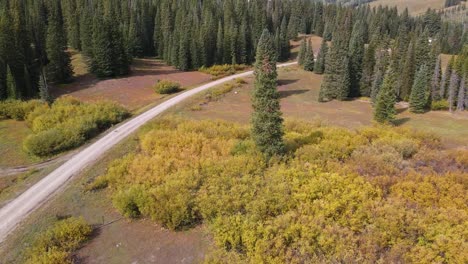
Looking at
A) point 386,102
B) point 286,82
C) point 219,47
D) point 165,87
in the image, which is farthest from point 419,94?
point 219,47

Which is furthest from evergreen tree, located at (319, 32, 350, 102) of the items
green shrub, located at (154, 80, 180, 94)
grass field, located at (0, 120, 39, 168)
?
grass field, located at (0, 120, 39, 168)

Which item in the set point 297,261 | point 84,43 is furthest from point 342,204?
point 84,43

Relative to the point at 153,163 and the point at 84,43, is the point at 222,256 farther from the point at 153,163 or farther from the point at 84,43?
the point at 84,43

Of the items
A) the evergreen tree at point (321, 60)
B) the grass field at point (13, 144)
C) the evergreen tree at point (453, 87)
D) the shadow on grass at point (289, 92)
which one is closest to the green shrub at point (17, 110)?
the grass field at point (13, 144)

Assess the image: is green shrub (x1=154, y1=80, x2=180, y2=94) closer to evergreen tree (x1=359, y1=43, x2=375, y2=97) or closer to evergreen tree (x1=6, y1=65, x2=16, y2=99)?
evergreen tree (x1=6, y1=65, x2=16, y2=99)

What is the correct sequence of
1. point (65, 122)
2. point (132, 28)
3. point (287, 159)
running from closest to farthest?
1. point (287, 159)
2. point (65, 122)
3. point (132, 28)

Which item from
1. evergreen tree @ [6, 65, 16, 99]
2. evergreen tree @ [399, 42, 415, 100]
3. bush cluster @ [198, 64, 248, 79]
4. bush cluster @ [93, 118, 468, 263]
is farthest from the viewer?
bush cluster @ [198, 64, 248, 79]

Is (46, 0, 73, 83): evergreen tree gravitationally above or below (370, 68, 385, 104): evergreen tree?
above
